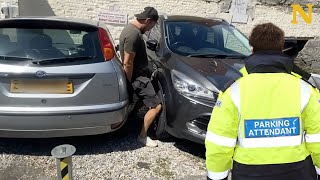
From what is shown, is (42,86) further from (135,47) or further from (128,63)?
(135,47)

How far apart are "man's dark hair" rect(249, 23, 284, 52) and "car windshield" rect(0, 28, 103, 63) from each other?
210cm

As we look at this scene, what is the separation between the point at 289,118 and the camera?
1.90m

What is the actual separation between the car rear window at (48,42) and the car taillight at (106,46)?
43 millimetres

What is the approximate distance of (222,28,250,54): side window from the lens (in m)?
5.33

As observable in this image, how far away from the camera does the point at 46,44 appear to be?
12.2 feet

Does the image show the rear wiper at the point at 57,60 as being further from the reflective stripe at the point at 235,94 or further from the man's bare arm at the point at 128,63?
the reflective stripe at the point at 235,94

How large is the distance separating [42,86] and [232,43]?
303 centimetres

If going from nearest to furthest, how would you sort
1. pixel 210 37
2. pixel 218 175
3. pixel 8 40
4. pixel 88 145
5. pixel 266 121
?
pixel 266 121, pixel 218 175, pixel 8 40, pixel 88 145, pixel 210 37

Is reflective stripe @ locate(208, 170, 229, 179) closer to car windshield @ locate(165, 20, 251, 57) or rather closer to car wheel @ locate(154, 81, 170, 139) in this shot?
car wheel @ locate(154, 81, 170, 139)

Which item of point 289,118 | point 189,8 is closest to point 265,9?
point 189,8

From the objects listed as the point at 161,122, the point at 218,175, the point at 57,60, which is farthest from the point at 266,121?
the point at 161,122

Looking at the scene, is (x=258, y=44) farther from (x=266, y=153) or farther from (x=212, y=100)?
(x=212, y=100)

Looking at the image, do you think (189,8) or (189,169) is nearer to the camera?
(189,169)

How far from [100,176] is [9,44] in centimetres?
162
